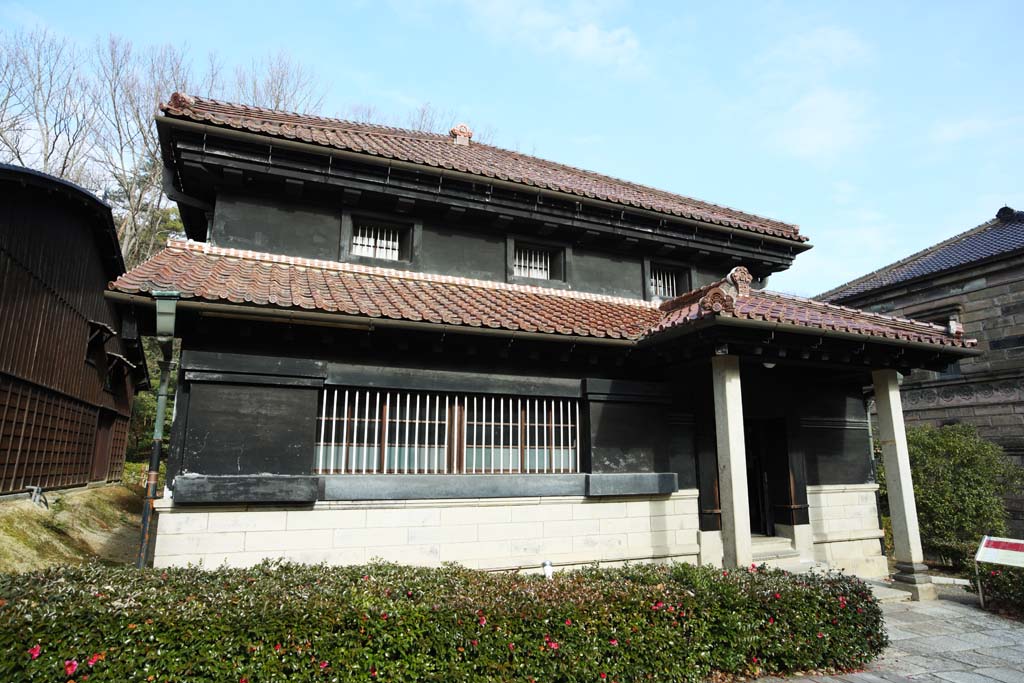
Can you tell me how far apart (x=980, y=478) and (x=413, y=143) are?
45.8 feet

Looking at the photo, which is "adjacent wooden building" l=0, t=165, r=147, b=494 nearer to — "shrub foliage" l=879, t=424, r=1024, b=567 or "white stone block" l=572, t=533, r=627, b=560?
"white stone block" l=572, t=533, r=627, b=560

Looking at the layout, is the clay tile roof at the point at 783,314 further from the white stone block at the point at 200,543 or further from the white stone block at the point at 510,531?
the white stone block at the point at 200,543

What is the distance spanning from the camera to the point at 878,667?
6.14 metres

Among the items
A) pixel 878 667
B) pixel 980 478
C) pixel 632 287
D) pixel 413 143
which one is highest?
pixel 413 143

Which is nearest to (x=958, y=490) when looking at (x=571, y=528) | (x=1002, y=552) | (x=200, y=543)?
(x=1002, y=552)

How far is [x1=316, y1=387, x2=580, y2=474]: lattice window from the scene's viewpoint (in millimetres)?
7660

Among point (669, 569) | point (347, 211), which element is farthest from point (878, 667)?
point (347, 211)

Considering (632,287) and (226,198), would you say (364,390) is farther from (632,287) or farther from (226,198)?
(632,287)

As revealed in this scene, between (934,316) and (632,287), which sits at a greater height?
(934,316)

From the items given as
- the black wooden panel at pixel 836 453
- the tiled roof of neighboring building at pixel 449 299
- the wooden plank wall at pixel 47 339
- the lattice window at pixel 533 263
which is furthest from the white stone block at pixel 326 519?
the black wooden panel at pixel 836 453

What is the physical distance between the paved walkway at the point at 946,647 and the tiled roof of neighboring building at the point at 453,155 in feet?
23.0

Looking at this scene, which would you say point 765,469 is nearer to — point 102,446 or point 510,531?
point 510,531

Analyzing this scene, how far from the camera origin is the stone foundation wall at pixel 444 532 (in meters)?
6.77

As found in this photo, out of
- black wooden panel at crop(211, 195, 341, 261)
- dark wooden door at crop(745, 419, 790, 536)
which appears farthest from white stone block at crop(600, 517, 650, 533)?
black wooden panel at crop(211, 195, 341, 261)
